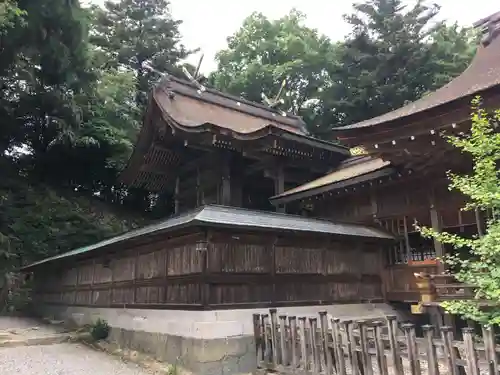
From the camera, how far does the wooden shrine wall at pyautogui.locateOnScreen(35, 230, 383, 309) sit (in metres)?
7.23

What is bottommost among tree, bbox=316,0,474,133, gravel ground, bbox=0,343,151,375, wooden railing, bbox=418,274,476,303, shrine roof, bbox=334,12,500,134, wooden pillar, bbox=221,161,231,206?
gravel ground, bbox=0,343,151,375

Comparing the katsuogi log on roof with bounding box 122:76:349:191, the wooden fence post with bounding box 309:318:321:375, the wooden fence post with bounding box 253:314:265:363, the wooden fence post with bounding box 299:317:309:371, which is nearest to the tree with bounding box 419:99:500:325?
the wooden fence post with bounding box 309:318:321:375

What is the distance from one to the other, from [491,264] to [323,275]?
13.2 ft

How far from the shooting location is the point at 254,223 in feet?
24.6

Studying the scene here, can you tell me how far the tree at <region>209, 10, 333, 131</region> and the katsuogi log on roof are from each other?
36.2 ft

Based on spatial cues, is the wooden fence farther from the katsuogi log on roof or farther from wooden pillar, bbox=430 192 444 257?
the katsuogi log on roof

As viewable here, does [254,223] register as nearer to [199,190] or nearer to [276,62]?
[199,190]

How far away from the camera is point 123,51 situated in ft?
83.4

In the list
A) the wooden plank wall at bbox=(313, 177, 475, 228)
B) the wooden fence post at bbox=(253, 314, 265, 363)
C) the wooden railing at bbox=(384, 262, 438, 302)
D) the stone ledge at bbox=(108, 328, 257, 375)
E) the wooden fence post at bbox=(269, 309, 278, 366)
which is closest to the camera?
the wooden fence post at bbox=(269, 309, 278, 366)

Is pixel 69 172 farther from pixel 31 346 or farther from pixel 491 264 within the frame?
pixel 491 264

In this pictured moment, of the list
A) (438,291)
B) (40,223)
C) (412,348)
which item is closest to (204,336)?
(412,348)

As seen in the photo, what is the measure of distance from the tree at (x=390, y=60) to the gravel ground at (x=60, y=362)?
17.9m

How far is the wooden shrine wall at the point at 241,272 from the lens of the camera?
7230mm

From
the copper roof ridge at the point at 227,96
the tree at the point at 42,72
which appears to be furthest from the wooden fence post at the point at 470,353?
the tree at the point at 42,72
